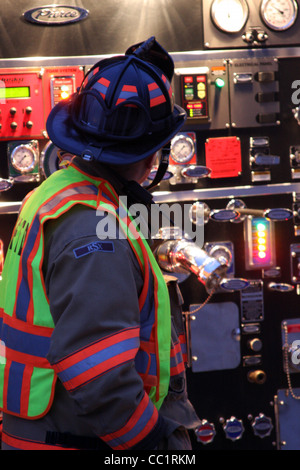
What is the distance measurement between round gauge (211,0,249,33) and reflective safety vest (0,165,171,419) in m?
1.71

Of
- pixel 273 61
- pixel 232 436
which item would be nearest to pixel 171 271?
pixel 232 436

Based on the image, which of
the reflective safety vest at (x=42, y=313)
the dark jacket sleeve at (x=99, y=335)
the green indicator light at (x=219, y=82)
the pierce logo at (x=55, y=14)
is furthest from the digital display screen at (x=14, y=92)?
the dark jacket sleeve at (x=99, y=335)

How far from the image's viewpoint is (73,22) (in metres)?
3.00

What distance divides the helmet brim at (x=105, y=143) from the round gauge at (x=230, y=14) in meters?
1.39

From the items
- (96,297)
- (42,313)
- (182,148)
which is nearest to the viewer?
(96,297)

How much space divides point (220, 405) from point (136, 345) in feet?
6.18

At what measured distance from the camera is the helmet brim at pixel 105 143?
5.98ft

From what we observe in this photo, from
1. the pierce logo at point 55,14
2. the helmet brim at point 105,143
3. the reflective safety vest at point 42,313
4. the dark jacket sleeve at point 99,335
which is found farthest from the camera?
the pierce logo at point 55,14

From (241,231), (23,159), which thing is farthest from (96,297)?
(241,231)

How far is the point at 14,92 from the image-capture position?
2.98 m

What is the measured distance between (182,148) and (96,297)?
1771 mm

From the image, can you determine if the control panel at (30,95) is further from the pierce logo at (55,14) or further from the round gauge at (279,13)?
the round gauge at (279,13)

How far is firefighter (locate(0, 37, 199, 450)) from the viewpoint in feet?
5.03

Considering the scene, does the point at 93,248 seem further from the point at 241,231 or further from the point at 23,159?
the point at 241,231
